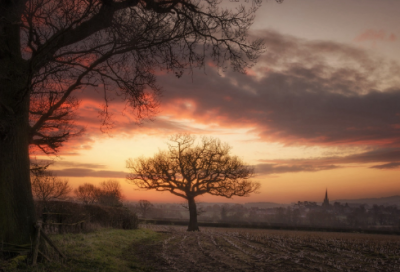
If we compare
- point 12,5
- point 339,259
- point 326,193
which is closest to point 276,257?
point 339,259

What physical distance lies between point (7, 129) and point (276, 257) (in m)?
10.7

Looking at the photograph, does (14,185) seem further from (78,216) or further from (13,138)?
(78,216)

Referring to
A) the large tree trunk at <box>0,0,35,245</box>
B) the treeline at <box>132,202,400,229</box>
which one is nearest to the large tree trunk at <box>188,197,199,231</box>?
the large tree trunk at <box>0,0,35,245</box>

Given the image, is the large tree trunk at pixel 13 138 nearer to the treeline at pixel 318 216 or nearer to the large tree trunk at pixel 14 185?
the large tree trunk at pixel 14 185

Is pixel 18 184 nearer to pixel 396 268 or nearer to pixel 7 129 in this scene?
pixel 7 129

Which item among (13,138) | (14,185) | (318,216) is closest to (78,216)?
(14,185)

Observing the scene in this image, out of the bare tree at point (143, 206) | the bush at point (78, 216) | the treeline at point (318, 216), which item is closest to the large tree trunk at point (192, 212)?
the bush at point (78, 216)

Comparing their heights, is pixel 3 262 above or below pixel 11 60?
below

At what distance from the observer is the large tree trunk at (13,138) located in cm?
757

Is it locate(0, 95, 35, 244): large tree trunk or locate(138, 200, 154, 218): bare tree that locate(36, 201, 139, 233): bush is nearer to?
locate(0, 95, 35, 244): large tree trunk

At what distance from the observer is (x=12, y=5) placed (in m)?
7.56

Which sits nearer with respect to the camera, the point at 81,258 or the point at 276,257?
the point at 81,258

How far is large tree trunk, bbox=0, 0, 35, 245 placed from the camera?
24.8ft

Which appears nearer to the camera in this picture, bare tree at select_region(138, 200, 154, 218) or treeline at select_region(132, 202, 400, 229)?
bare tree at select_region(138, 200, 154, 218)
